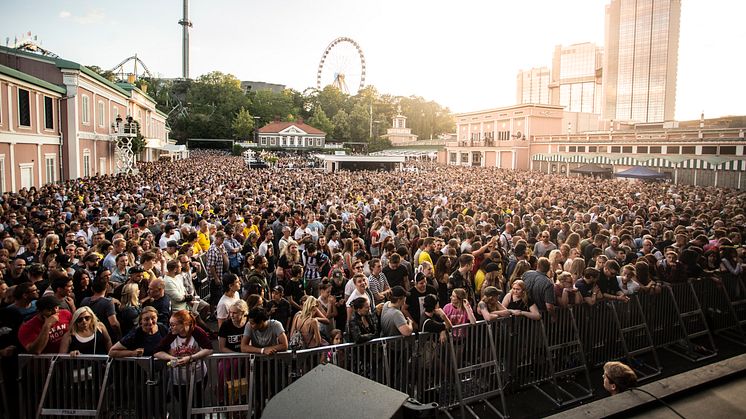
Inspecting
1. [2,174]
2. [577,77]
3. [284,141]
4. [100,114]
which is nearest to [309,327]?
[2,174]

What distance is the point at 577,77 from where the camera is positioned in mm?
120375

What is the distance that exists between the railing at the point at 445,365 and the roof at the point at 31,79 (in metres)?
18.1

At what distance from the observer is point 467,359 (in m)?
5.58

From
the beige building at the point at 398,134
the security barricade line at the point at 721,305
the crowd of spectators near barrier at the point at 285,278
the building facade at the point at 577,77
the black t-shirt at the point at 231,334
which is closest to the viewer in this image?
the crowd of spectators near barrier at the point at 285,278

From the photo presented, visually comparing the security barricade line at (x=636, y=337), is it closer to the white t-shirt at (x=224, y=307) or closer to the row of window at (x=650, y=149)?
the white t-shirt at (x=224, y=307)

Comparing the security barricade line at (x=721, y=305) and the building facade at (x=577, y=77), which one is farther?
the building facade at (x=577, y=77)

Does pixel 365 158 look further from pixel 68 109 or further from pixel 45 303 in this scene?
pixel 45 303

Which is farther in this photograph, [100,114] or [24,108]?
[100,114]

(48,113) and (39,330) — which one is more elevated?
(48,113)

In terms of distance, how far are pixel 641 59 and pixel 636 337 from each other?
10326 centimetres

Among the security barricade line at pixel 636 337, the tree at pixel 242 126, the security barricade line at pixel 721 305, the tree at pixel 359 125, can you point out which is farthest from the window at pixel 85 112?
the tree at pixel 359 125

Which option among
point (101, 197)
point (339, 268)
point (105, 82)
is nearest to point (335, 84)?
point (105, 82)

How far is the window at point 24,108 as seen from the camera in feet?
63.5

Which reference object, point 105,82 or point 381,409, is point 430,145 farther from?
point 381,409
